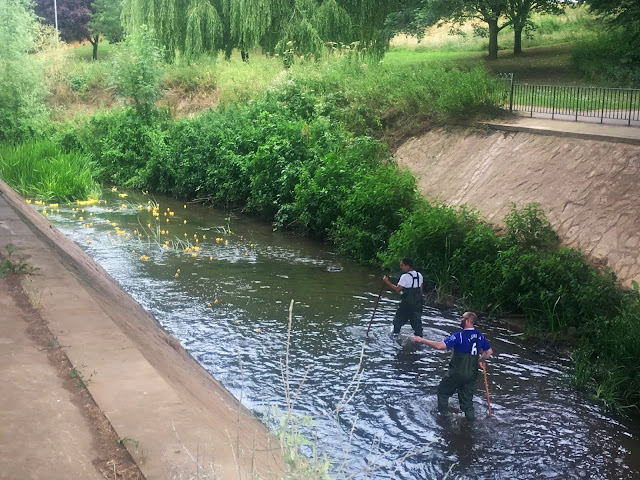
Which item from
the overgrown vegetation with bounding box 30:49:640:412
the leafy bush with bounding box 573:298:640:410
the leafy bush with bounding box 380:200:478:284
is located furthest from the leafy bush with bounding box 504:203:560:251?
the leafy bush with bounding box 573:298:640:410

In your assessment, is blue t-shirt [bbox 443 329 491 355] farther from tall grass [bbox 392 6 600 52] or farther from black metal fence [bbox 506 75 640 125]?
tall grass [bbox 392 6 600 52]

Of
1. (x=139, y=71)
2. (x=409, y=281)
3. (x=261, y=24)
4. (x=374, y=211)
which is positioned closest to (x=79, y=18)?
(x=261, y=24)

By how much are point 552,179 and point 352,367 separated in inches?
265

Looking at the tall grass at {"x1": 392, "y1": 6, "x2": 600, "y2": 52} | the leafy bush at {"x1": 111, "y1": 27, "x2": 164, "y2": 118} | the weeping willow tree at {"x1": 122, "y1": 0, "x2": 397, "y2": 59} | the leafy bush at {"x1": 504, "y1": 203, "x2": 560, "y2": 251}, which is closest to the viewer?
the leafy bush at {"x1": 504, "y1": 203, "x2": 560, "y2": 251}

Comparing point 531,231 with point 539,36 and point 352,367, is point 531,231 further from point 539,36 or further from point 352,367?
point 539,36

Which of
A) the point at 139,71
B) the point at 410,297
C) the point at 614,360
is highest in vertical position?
the point at 139,71

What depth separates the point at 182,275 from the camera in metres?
14.1

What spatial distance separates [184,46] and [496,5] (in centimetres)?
1354

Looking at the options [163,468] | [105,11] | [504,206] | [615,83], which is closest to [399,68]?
[615,83]

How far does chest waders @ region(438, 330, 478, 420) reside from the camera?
797 cm

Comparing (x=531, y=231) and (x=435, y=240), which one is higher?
(x=531, y=231)

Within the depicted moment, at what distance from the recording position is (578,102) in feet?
55.0

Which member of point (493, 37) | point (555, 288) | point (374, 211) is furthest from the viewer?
point (493, 37)

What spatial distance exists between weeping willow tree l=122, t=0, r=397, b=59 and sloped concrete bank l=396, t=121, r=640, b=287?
41.7 feet
